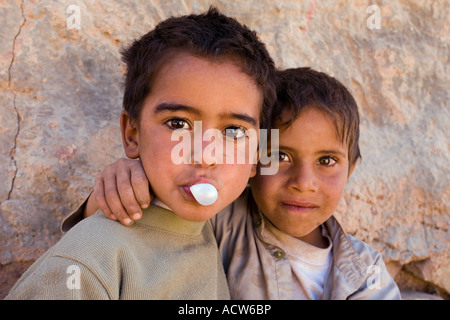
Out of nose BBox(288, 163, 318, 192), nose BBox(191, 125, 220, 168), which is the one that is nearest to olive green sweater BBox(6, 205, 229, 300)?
nose BBox(191, 125, 220, 168)

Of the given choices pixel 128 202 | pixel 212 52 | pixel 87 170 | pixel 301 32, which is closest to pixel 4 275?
pixel 87 170

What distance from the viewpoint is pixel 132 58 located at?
4.94 feet

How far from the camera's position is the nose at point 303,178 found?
1.50 m

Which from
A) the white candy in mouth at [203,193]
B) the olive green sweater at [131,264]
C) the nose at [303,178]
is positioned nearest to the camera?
the olive green sweater at [131,264]

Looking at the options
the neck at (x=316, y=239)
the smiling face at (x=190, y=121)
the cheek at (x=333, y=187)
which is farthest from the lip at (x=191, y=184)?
the neck at (x=316, y=239)

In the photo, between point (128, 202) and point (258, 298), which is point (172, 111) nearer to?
point (128, 202)

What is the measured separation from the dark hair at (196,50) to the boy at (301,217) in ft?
0.53

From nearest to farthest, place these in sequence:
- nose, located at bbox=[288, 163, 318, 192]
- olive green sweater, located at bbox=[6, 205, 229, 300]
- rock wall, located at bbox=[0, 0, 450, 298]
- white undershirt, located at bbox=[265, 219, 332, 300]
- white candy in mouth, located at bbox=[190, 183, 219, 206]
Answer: olive green sweater, located at bbox=[6, 205, 229, 300]
white candy in mouth, located at bbox=[190, 183, 219, 206]
nose, located at bbox=[288, 163, 318, 192]
white undershirt, located at bbox=[265, 219, 332, 300]
rock wall, located at bbox=[0, 0, 450, 298]

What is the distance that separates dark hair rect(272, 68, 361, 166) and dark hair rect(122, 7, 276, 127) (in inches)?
3.8

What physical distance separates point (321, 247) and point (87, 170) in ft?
3.34

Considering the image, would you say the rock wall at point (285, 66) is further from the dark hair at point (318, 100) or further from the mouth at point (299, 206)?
the mouth at point (299, 206)

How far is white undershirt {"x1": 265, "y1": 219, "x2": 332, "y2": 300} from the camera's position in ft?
5.26

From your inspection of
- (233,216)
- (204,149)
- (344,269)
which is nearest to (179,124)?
(204,149)

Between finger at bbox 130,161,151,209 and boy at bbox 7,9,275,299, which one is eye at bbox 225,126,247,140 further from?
finger at bbox 130,161,151,209
